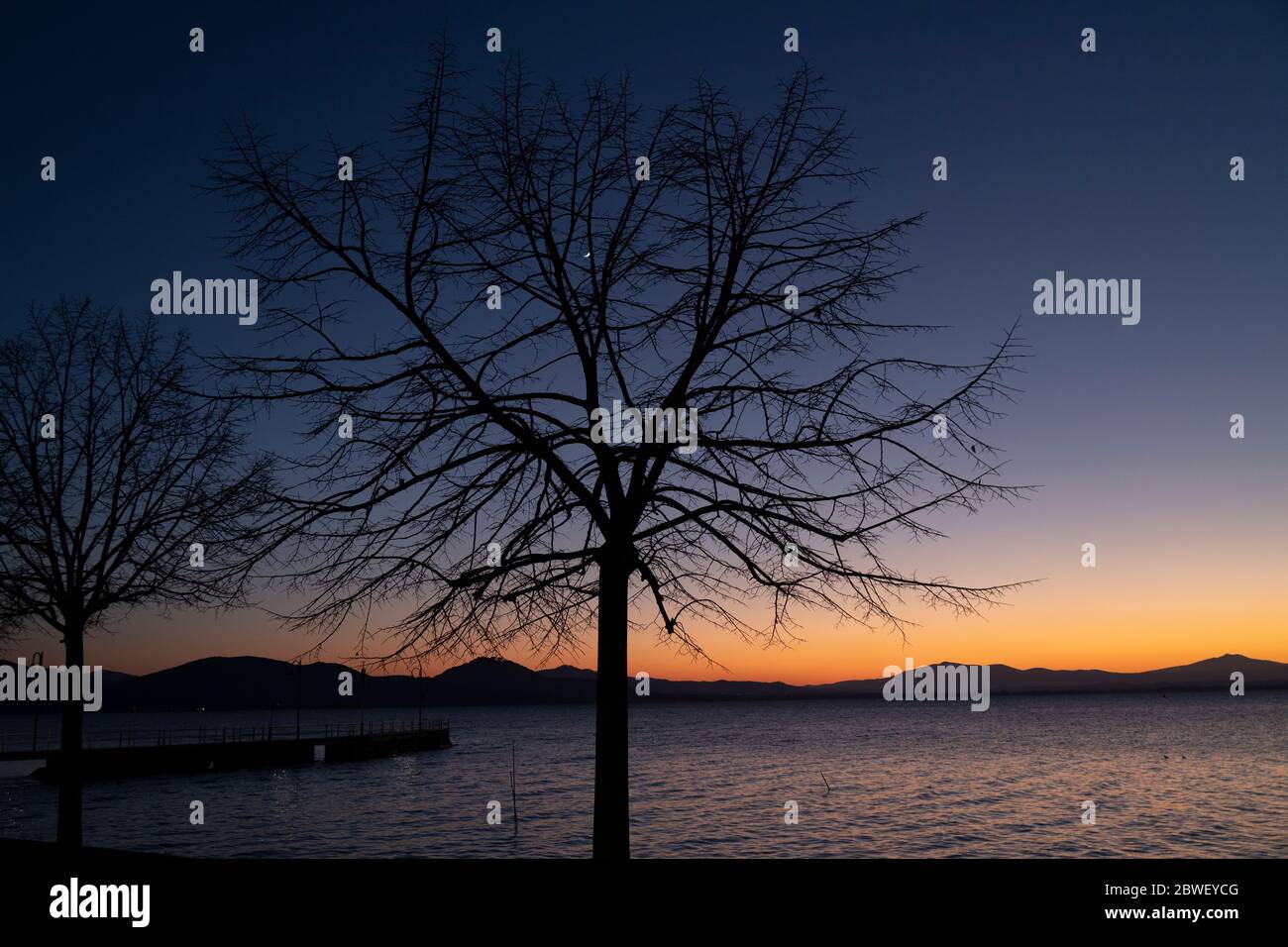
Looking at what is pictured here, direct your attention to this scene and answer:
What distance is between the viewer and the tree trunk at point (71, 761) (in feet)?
47.3

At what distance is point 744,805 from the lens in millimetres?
60688

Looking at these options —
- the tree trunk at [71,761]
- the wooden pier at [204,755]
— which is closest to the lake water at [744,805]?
the wooden pier at [204,755]

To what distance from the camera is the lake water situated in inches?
1761

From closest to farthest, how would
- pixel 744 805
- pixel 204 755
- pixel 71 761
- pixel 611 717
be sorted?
pixel 611 717 → pixel 71 761 → pixel 744 805 → pixel 204 755

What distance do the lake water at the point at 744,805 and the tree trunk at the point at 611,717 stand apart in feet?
116

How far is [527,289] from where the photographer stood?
8.87 meters

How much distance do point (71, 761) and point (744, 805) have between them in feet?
169

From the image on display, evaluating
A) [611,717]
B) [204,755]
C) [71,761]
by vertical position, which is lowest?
[204,755]

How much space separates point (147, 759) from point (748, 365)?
92073 mm

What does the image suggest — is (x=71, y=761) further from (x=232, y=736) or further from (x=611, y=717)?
(x=232, y=736)

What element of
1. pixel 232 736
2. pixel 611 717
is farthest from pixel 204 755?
pixel 611 717
